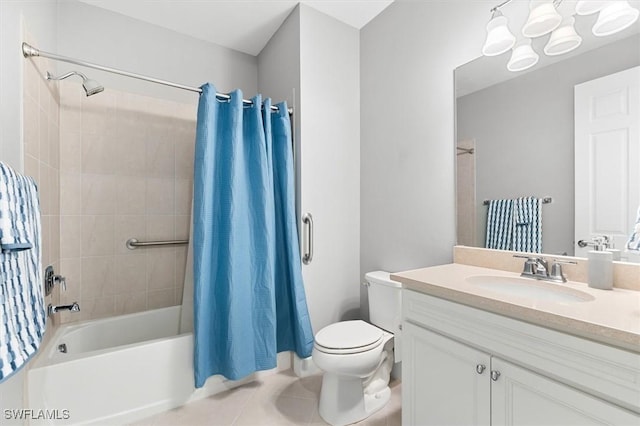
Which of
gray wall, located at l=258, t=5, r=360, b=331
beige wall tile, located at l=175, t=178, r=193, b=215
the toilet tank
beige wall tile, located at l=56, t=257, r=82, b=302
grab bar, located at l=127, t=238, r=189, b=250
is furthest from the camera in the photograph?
beige wall tile, located at l=175, t=178, r=193, b=215

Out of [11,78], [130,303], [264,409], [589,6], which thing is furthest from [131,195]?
[589,6]

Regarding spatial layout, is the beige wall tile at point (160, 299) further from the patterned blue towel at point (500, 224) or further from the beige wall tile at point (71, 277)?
the patterned blue towel at point (500, 224)

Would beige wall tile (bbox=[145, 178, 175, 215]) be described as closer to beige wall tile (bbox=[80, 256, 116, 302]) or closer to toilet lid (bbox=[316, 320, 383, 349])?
beige wall tile (bbox=[80, 256, 116, 302])

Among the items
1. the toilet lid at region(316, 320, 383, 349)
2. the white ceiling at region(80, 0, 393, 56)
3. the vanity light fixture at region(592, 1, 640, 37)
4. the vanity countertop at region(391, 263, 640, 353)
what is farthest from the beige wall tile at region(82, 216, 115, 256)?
the vanity light fixture at region(592, 1, 640, 37)

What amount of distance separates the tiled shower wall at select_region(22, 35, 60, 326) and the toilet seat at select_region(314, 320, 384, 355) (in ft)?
5.17

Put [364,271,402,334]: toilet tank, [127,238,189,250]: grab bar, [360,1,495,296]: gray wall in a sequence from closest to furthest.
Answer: [360,1,495,296]: gray wall → [364,271,402,334]: toilet tank → [127,238,189,250]: grab bar

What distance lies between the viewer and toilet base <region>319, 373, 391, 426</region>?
159 cm

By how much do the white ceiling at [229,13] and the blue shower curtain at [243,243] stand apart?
76 cm

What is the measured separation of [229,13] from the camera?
219 cm

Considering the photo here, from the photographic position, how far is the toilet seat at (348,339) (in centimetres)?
155

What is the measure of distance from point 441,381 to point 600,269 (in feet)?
2.39

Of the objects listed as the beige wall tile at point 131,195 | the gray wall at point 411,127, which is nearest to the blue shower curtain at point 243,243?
the gray wall at point 411,127

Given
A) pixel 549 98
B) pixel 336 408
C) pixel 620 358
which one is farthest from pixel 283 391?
pixel 549 98

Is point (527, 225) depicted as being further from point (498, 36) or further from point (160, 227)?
point (160, 227)
